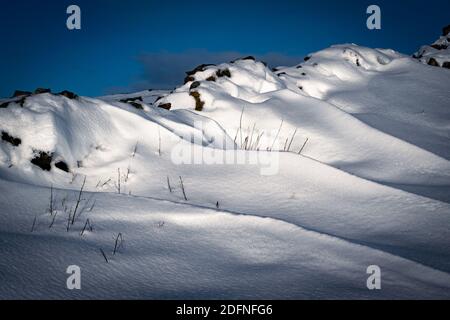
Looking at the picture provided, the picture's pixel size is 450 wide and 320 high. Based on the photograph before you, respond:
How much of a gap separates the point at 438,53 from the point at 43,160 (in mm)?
12430

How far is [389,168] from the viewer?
9.29ft

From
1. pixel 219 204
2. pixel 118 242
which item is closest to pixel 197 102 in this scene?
pixel 219 204

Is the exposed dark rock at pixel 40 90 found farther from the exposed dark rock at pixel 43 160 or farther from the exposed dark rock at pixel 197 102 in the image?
the exposed dark rock at pixel 197 102

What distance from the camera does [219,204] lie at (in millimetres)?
2088

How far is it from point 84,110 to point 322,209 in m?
2.78

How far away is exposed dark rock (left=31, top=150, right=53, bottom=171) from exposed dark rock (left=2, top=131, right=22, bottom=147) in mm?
202

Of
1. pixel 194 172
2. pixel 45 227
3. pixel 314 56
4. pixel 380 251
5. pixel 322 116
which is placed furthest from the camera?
pixel 314 56

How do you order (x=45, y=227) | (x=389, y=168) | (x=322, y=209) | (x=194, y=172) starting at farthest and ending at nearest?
(x=389, y=168) < (x=194, y=172) < (x=322, y=209) < (x=45, y=227)

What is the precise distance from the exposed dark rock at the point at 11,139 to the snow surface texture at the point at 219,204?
2cm

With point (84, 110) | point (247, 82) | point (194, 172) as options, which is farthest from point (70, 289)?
point (247, 82)

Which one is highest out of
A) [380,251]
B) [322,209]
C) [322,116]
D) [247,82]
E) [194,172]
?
[247,82]

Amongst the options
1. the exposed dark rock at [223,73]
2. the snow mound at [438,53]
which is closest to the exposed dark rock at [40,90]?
the exposed dark rock at [223,73]
